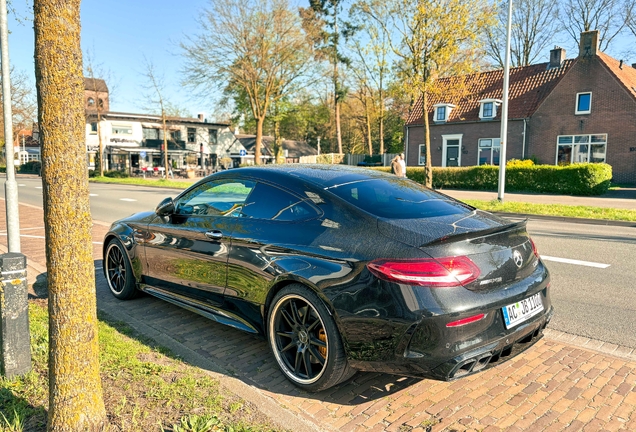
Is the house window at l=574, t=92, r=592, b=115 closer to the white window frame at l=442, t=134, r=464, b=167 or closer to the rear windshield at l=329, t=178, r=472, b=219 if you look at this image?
the white window frame at l=442, t=134, r=464, b=167

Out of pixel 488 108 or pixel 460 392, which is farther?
pixel 488 108

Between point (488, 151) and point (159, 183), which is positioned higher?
point (488, 151)

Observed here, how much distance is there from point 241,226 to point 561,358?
279 centimetres

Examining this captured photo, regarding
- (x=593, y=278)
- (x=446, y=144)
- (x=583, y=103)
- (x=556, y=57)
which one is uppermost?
(x=556, y=57)

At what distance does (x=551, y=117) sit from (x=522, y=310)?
1227 inches

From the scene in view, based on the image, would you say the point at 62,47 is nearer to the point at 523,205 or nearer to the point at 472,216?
the point at 472,216

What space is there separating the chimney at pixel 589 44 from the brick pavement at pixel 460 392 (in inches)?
1190

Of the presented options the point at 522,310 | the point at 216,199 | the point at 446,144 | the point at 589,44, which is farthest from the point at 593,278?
the point at 446,144

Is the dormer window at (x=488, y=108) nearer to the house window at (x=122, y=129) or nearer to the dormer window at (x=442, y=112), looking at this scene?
the dormer window at (x=442, y=112)

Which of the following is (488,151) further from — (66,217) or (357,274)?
(66,217)

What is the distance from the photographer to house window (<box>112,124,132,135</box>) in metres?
55.7

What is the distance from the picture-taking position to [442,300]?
2756 millimetres

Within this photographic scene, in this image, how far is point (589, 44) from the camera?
2864 cm

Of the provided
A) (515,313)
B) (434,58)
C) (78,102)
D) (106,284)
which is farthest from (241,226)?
(434,58)
